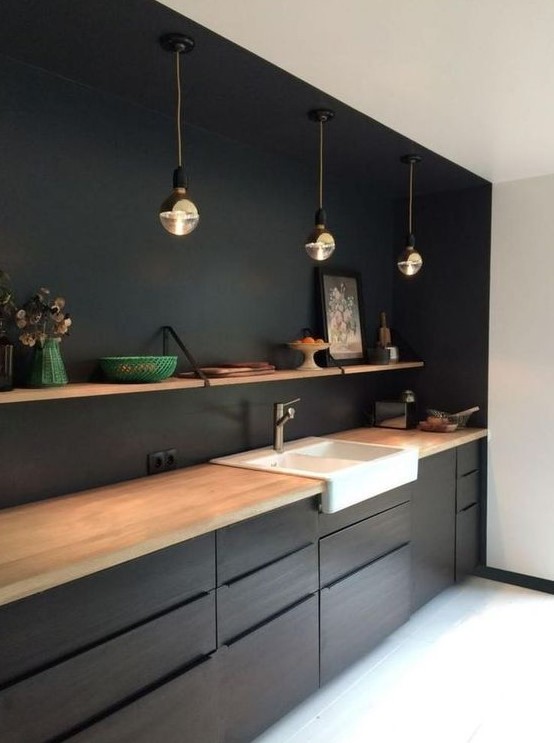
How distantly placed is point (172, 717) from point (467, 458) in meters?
2.39

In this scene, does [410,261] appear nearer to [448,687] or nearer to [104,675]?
[448,687]

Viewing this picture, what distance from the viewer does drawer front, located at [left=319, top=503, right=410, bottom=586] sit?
2434mm

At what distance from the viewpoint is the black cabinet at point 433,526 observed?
311 centimetres

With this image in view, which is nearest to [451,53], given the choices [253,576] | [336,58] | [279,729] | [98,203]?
[336,58]

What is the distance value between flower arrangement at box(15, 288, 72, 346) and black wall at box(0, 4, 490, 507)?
82mm

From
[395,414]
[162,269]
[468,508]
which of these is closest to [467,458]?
[468,508]

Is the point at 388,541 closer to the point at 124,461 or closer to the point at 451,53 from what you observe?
the point at 124,461

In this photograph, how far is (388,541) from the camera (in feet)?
9.29

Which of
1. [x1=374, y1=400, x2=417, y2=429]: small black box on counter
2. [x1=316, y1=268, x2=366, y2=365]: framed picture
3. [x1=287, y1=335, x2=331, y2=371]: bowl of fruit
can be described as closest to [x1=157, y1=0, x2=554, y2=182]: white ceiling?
[x1=316, y1=268, x2=366, y2=365]: framed picture

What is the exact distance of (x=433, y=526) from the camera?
10.7 ft

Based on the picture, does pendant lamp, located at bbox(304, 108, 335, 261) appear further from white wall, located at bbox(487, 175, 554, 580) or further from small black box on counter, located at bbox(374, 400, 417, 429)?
white wall, located at bbox(487, 175, 554, 580)

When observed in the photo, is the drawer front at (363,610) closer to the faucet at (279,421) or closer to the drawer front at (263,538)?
the drawer front at (263,538)

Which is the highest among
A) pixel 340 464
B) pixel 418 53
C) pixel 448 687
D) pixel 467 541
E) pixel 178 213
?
pixel 418 53

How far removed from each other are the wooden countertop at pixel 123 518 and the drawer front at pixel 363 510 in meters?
0.19
